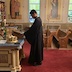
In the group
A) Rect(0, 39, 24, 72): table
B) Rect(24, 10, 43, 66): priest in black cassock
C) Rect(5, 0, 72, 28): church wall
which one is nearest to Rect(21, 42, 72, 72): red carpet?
Rect(24, 10, 43, 66): priest in black cassock

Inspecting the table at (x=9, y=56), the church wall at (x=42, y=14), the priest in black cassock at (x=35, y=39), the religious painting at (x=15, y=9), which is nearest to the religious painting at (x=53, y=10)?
the church wall at (x=42, y=14)

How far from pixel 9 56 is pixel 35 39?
103 cm

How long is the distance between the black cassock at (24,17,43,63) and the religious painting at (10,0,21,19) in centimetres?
423

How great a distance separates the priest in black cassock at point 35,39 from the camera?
4453mm

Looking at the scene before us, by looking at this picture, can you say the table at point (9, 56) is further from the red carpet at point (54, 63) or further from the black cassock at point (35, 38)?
the black cassock at point (35, 38)

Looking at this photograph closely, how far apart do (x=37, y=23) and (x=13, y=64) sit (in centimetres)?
131

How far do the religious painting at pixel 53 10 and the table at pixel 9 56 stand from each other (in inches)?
202

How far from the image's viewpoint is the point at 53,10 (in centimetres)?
862

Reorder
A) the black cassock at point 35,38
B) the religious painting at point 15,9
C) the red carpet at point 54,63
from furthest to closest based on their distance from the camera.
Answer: the religious painting at point 15,9, the black cassock at point 35,38, the red carpet at point 54,63

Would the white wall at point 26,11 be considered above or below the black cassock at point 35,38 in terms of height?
above

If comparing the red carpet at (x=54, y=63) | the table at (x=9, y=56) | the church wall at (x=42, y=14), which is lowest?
the red carpet at (x=54, y=63)

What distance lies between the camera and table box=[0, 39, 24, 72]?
3.64 meters

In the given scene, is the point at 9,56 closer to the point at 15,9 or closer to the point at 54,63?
the point at 54,63

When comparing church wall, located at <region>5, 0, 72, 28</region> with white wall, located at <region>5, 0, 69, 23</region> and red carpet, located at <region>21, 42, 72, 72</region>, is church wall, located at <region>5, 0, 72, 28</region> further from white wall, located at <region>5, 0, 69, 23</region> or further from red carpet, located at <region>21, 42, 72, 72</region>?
red carpet, located at <region>21, 42, 72, 72</region>
